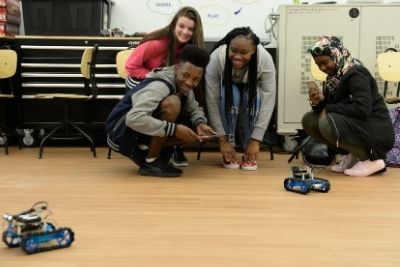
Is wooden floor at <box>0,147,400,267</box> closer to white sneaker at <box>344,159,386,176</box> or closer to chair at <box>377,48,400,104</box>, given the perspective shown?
white sneaker at <box>344,159,386,176</box>

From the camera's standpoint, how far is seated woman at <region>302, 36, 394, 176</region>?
8.65 feet

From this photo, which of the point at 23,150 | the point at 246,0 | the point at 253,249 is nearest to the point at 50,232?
the point at 253,249

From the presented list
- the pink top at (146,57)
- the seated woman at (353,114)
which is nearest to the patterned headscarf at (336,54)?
the seated woman at (353,114)

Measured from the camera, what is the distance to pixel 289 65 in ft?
12.1

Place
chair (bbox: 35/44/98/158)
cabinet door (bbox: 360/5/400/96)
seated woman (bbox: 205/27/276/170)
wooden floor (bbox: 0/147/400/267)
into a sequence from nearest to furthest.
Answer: wooden floor (bbox: 0/147/400/267) → seated woman (bbox: 205/27/276/170) → chair (bbox: 35/44/98/158) → cabinet door (bbox: 360/5/400/96)

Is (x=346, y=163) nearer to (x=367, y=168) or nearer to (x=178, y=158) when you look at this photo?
(x=367, y=168)

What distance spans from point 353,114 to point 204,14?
6.69 ft

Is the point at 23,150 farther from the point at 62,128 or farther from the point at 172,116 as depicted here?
the point at 172,116

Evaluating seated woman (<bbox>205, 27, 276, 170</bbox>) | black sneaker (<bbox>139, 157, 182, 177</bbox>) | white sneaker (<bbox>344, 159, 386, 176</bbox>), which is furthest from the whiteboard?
black sneaker (<bbox>139, 157, 182, 177</bbox>)

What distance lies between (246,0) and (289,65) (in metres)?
0.89

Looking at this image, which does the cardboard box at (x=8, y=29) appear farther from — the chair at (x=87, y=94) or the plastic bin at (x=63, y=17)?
the chair at (x=87, y=94)

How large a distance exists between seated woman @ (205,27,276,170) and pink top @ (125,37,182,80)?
28 cm

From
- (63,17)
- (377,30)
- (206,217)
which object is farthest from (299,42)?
Answer: (206,217)

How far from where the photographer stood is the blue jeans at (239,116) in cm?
292
